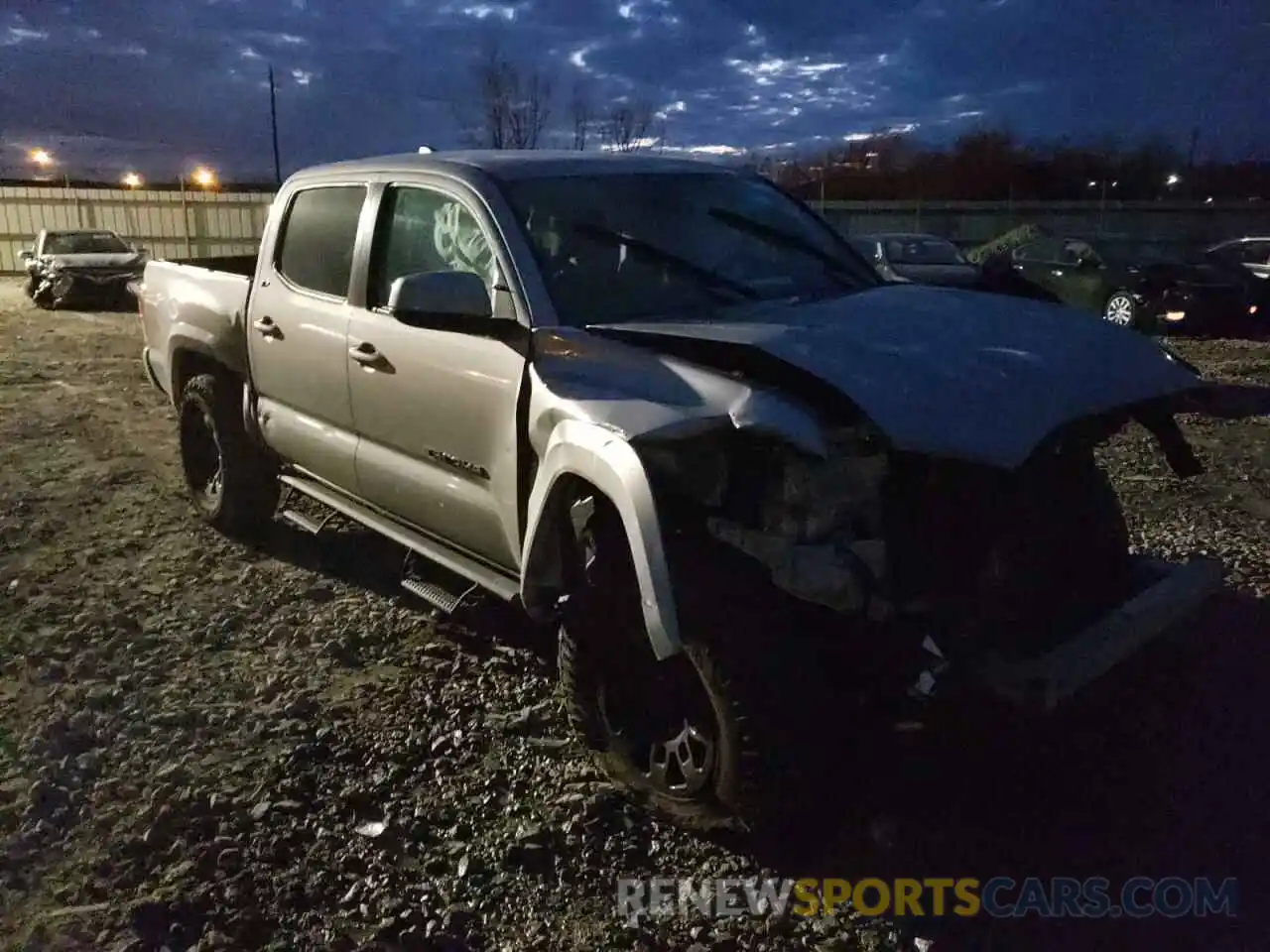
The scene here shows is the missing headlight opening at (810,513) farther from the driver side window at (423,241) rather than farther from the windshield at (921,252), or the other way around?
the windshield at (921,252)

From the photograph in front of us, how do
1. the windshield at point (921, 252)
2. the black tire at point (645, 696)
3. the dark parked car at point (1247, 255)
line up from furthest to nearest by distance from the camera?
the dark parked car at point (1247, 255) → the windshield at point (921, 252) → the black tire at point (645, 696)

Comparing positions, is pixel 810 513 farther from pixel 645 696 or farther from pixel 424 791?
pixel 424 791

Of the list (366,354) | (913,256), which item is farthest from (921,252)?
(366,354)

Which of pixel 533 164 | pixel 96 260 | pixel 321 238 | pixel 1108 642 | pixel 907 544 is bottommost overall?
pixel 96 260

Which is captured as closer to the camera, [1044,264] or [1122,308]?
[1122,308]

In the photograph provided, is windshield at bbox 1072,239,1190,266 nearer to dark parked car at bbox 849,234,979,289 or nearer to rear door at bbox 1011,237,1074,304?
rear door at bbox 1011,237,1074,304

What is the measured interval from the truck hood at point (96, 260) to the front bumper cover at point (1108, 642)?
65.9 feet

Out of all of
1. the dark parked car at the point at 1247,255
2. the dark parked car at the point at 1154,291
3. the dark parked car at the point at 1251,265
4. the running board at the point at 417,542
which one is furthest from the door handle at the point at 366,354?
the dark parked car at the point at 1247,255

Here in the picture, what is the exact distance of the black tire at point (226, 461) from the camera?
19.2 ft

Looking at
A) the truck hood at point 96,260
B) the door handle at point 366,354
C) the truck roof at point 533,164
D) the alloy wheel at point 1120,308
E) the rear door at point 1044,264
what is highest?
the truck roof at point 533,164

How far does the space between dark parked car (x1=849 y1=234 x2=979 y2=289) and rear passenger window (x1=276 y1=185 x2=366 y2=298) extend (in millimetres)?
10969

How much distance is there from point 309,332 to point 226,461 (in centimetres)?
137

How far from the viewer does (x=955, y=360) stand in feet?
10.3

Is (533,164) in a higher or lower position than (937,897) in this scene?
higher
